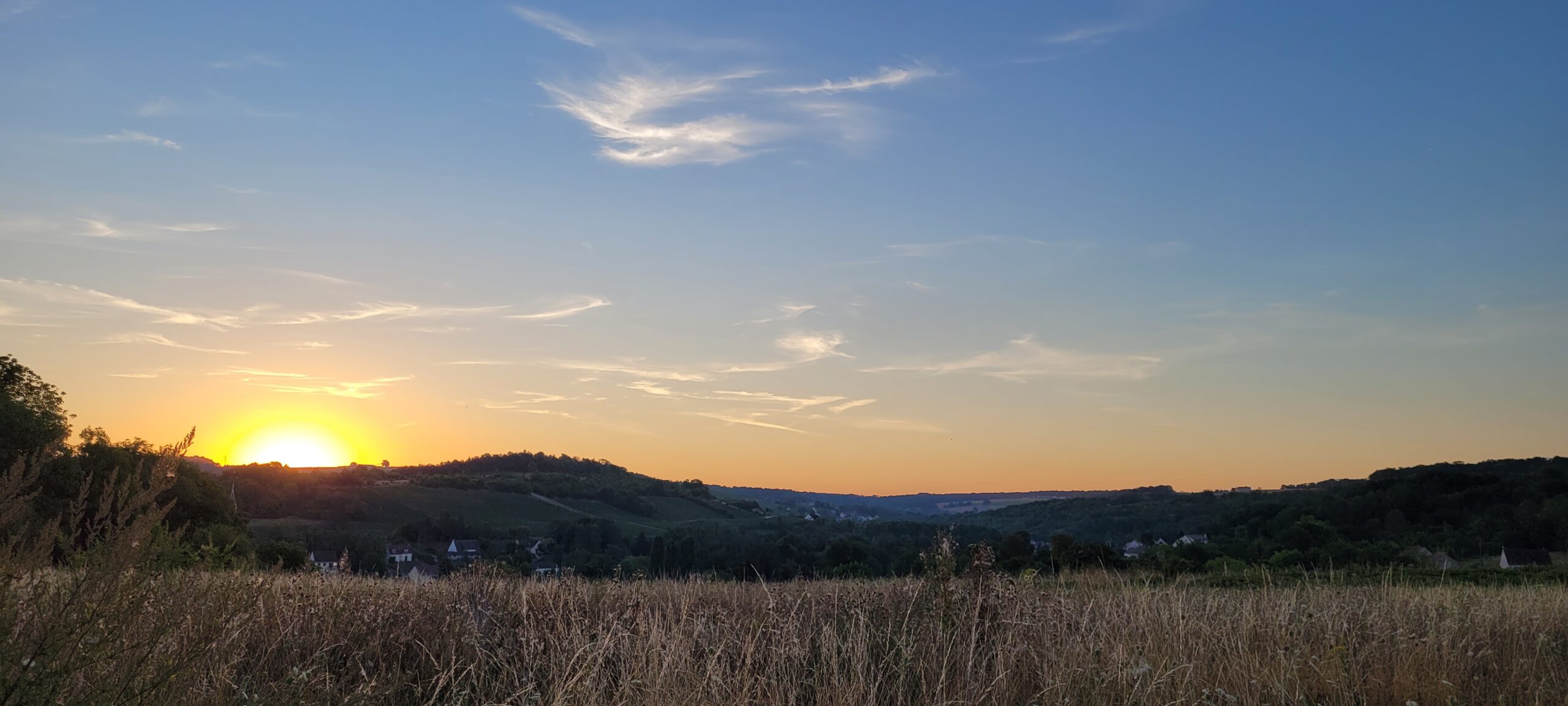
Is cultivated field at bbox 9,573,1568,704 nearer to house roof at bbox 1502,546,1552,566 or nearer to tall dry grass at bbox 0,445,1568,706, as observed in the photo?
tall dry grass at bbox 0,445,1568,706

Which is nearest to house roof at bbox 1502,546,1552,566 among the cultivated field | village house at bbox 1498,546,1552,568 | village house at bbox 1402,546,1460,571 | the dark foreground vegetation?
village house at bbox 1498,546,1552,568

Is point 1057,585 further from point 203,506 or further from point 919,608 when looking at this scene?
point 203,506

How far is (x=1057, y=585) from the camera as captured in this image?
1164 centimetres

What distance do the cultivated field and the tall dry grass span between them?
1.1 inches

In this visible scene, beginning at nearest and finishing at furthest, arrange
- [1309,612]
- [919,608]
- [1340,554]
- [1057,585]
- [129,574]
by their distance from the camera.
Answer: [129,574]
[919,608]
[1309,612]
[1057,585]
[1340,554]

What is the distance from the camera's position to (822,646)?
6.75 meters

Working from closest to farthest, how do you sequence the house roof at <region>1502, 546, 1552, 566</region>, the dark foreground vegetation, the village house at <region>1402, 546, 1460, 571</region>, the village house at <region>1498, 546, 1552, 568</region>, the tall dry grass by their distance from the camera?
the dark foreground vegetation
the tall dry grass
the village house at <region>1402, 546, 1460, 571</region>
the village house at <region>1498, 546, 1552, 568</region>
the house roof at <region>1502, 546, 1552, 566</region>

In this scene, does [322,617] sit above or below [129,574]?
below

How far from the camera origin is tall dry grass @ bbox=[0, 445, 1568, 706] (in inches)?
237

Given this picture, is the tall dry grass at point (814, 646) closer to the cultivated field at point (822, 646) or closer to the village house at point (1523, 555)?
the cultivated field at point (822, 646)

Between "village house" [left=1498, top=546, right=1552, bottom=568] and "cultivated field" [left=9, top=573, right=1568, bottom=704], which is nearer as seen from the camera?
"cultivated field" [left=9, top=573, right=1568, bottom=704]

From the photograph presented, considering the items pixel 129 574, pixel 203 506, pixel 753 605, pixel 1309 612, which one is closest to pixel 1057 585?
pixel 1309 612

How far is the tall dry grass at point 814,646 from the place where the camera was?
602cm

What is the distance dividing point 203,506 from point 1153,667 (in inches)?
1527
